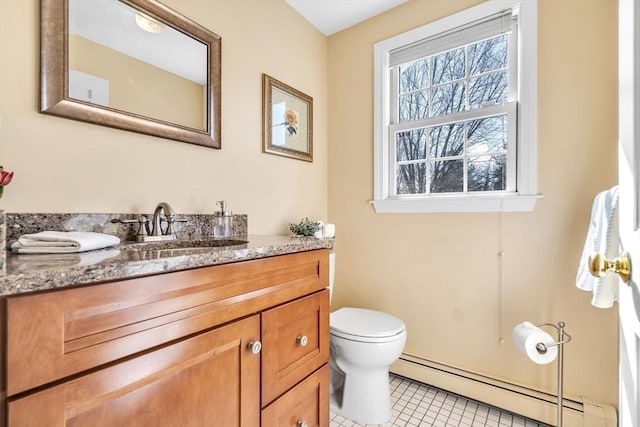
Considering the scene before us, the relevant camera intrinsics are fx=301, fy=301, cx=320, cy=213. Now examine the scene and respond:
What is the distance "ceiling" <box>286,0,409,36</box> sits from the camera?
6.21 feet

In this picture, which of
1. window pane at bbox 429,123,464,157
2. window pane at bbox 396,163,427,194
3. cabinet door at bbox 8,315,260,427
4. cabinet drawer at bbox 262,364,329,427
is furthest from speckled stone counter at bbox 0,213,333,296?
window pane at bbox 429,123,464,157

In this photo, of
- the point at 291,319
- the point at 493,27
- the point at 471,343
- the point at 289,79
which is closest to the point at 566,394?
the point at 471,343

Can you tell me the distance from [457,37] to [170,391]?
84.0 inches

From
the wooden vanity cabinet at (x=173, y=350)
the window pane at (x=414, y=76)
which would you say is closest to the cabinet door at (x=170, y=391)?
the wooden vanity cabinet at (x=173, y=350)

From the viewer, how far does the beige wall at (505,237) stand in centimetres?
138

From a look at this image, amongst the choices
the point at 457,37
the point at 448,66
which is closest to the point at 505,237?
the point at 448,66

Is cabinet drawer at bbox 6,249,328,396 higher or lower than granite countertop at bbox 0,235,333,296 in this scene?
lower

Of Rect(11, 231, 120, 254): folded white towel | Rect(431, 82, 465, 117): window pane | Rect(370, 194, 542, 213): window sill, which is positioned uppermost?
Rect(431, 82, 465, 117): window pane

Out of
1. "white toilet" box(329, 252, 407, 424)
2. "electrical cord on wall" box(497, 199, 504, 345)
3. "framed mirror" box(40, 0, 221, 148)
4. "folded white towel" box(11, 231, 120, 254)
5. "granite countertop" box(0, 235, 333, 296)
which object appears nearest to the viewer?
"granite countertop" box(0, 235, 333, 296)

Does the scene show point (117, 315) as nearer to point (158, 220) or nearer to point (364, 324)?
point (158, 220)

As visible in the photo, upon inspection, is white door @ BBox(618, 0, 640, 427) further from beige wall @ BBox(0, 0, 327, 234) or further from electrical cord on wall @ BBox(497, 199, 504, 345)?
beige wall @ BBox(0, 0, 327, 234)

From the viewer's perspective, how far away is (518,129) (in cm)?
158

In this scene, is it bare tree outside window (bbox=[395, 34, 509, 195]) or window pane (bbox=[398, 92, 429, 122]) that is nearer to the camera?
bare tree outside window (bbox=[395, 34, 509, 195])

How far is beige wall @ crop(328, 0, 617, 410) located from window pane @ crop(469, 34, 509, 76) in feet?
0.60
